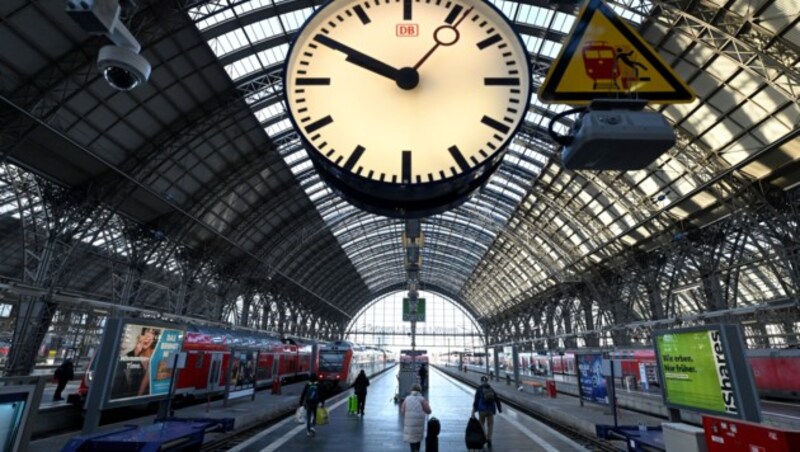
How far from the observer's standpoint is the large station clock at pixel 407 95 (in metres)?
1.88

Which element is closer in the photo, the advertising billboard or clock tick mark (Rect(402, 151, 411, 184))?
clock tick mark (Rect(402, 151, 411, 184))

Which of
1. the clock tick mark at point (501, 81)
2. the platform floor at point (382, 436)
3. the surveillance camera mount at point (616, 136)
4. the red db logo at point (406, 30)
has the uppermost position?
the red db logo at point (406, 30)

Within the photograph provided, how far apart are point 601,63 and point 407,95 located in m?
1.24

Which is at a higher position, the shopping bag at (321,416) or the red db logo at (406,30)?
the red db logo at (406,30)

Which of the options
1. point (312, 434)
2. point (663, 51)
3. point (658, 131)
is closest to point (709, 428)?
point (658, 131)

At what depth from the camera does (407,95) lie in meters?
1.91

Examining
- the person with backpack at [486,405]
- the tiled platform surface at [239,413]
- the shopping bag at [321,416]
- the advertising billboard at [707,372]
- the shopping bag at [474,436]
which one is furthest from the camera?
the shopping bag at [321,416]

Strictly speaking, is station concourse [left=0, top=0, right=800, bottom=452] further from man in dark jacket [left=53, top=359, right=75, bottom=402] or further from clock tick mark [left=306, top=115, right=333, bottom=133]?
man in dark jacket [left=53, top=359, right=75, bottom=402]

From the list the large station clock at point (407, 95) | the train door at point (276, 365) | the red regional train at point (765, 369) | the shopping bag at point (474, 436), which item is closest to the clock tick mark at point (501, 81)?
the large station clock at point (407, 95)

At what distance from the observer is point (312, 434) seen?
12375 millimetres

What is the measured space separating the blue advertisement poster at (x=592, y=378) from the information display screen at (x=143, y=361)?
48.1 feet

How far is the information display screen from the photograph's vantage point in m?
8.45

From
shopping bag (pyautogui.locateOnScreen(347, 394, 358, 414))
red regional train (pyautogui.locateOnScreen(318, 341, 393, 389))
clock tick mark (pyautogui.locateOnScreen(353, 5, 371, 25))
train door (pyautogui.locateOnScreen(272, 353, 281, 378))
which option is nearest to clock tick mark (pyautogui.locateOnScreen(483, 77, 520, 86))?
clock tick mark (pyautogui.locateOnScreen(353, 5, 371, 25))

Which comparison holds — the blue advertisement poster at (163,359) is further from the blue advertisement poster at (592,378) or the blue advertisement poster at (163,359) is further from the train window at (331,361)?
the train window at (331,361)
